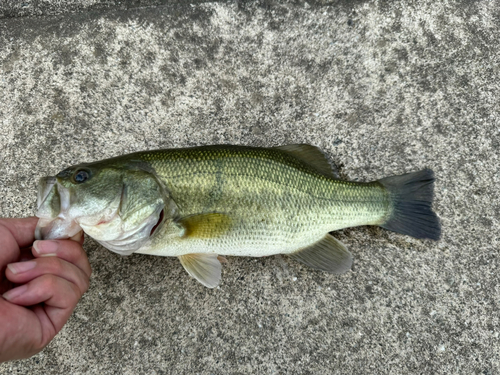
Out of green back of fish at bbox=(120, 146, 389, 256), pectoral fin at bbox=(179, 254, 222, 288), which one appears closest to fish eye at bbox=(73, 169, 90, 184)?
green back of fish at bbox=(120, 146, 389, 256)

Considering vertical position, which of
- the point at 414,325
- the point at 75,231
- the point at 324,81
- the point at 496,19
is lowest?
the point at 414,325

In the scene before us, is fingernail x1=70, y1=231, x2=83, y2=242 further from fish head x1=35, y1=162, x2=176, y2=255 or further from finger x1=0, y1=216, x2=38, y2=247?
finger x1=0, y1=216, x2=38, y2=247

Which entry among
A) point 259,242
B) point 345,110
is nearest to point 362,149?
point 345,110

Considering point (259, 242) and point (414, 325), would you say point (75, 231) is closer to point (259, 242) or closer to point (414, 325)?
point (259, 242)

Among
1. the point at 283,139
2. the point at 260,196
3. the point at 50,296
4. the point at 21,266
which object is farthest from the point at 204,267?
the point at 283,139

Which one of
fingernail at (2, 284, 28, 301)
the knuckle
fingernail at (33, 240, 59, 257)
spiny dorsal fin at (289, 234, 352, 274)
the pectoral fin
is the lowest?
the pectoral fin

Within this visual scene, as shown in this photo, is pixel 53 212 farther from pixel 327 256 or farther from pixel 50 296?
pixel 327 256

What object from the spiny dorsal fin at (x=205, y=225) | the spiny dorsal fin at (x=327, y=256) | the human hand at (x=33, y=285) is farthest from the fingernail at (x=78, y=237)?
the spiny dorsal fin at (x=327, y=256)
